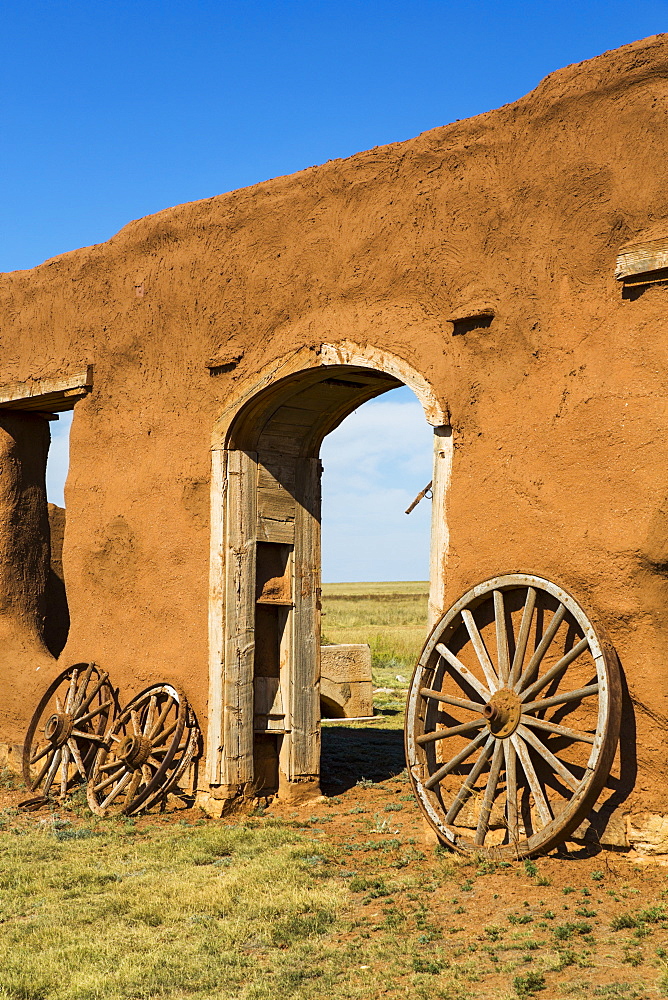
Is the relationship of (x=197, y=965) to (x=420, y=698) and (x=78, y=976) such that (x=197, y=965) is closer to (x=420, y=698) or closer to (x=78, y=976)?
(x=78, y=976)

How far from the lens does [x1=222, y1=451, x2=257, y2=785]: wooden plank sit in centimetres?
844

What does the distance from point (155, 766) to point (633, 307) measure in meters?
5.10

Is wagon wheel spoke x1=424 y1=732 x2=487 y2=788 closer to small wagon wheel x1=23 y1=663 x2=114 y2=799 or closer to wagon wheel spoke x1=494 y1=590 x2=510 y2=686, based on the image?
wagon wheel spoke x1=494 y1=590 x2=510 y2=686

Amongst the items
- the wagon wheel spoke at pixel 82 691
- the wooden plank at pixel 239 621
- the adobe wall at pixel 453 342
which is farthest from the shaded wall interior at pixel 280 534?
the wagon wheel spoke at pixel 82 691

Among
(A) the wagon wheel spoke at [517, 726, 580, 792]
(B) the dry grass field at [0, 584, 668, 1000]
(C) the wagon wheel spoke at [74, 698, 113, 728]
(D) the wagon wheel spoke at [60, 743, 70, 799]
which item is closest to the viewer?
(B) the dry grass field at [0, 584, 668, 1000]

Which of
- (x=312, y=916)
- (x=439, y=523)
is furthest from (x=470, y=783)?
(x=439, y=523)

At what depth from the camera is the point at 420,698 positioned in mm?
6961

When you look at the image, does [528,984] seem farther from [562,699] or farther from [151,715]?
[151,715]

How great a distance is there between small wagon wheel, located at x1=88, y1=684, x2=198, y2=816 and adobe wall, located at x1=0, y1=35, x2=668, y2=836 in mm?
220

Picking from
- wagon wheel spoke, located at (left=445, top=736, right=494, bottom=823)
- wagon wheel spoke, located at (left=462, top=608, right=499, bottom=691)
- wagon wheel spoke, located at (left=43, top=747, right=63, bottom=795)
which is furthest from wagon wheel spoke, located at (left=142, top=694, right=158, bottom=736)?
wagon wheel spoke, located at (left=462, top=608, right=499, bottom=691)

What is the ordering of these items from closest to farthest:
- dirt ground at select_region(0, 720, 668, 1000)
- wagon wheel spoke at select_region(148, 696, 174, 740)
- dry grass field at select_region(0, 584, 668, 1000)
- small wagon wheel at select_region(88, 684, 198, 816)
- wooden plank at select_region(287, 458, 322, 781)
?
dirt ground at select_region(0, 720, 668, 1000), dry grass field at select_region(0, 584, 668, 1000), small wagon wheel at select_region(88, 684, 198, 816), wagon wheel spoke at select_region(148, 696, 174, 740), wooden plank at select_region(287, 458, 322, 781)

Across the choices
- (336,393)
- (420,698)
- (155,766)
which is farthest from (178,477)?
(420,698)

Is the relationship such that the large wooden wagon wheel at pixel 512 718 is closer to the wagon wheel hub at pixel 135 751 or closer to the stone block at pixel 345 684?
the wagon wheel hub at pixel 135 751

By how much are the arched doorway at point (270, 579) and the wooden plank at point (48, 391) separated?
1.94 metres
